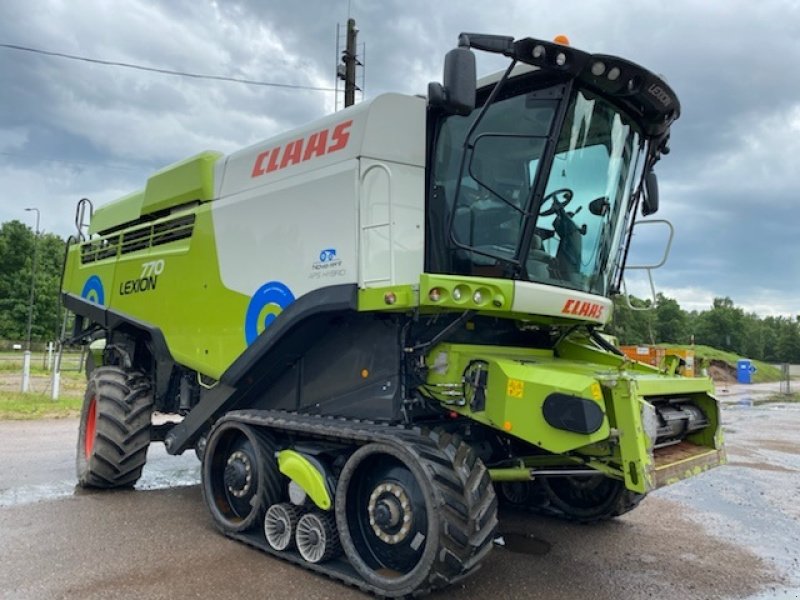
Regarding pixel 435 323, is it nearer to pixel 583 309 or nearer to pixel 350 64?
pixel 583 309

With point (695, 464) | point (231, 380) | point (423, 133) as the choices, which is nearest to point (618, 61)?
point (423, 133)

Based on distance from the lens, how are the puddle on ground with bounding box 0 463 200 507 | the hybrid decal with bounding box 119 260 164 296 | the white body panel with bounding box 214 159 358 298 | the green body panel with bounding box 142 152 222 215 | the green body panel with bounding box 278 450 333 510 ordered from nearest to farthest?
the green body panel with bounding box 278 450 333 510 → the white body panel with bounding box 214 159 358 298 → the green body panel with bounding box 142 152 222 215 → the puddle on ground with bounding box 0 463 200 507 → the hybrid decal with bounding box 119 260 164 296

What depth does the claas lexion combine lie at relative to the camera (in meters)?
3.78

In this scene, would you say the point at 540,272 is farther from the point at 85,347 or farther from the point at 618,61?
the point at 85,347

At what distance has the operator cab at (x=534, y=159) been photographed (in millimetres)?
4105

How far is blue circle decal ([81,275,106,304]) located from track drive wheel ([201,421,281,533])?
9.83ft

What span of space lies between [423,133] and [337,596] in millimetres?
2989

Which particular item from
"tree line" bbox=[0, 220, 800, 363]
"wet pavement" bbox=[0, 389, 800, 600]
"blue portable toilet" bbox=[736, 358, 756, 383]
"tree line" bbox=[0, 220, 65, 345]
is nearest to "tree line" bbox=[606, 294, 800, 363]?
"tree line" bbox=[0, 220, 800, 363]

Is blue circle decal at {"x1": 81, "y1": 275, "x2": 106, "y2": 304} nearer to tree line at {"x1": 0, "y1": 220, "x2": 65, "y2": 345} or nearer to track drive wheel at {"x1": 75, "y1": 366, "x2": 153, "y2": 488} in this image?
track drive wheel at {"x1": 75, "y1": 366, "x2": 153, "y2": 488}

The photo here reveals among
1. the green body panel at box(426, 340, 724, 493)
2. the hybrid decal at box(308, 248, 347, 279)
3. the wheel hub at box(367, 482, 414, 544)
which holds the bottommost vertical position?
the wheel hub at box(367, 482, 414, 544)

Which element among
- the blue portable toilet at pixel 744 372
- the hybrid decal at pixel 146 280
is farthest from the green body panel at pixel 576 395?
the blue portable toilet at pixel 744 372

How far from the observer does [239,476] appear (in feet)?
16.2

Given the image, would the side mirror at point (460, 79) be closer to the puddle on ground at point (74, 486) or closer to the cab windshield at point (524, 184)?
the cab windshield at point (524, 184)

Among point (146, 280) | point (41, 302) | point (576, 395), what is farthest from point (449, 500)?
point (41, 302)
